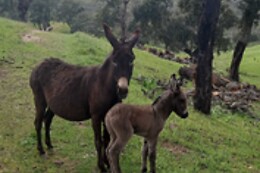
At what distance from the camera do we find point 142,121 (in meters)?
7.33

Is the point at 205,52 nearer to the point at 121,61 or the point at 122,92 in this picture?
the point at 121,61

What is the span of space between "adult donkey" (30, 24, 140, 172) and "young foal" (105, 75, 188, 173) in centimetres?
35

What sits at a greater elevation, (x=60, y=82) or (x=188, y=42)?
(x=60, y=82)

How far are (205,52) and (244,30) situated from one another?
15170mm

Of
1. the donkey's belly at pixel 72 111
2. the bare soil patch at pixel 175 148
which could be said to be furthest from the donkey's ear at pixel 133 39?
the bare soil patch at pixel 175 148

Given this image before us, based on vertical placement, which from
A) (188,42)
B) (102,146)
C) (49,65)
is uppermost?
(49,65)

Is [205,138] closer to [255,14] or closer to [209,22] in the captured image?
[209,22]

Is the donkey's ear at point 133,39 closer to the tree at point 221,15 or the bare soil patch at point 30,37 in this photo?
the bare soil patch at point 30,37

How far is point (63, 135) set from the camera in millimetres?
10211

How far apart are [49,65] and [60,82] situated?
26.9 inches

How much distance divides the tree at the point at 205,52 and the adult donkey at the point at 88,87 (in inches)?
271

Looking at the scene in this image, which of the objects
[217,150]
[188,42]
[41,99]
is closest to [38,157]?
[41,99]

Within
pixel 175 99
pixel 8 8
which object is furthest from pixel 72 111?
pixel 8 8

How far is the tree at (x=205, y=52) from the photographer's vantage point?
14.1 meters
